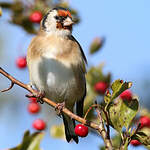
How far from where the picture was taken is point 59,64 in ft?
12.4

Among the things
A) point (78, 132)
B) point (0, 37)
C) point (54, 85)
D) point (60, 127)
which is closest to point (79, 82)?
point (54, 85)

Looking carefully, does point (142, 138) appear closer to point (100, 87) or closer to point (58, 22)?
point (100, 87)

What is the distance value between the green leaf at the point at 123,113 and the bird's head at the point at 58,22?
5.93ft

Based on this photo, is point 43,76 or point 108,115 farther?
point 43,76

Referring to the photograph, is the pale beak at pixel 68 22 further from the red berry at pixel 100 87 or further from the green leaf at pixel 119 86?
the green leaf at pixel 119 86

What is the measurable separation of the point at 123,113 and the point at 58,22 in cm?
204

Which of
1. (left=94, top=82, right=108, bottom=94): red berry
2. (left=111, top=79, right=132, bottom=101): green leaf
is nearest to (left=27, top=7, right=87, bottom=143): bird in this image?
(left=94, top=82, right=108, bottom=94): red berry

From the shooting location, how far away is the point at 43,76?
150 inches

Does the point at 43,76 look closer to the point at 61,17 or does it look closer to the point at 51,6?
the point at 61,17

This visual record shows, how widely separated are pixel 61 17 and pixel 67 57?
675 mm

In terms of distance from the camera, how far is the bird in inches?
149

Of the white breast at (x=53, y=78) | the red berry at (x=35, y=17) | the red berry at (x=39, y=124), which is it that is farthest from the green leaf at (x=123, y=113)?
the red berry at (x=35, y=17)

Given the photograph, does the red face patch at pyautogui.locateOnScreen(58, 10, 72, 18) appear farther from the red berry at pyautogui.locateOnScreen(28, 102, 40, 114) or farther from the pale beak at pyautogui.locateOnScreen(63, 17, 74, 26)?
the red berry at pyautogui.locateOnScreen(28, 102, 40, 114)

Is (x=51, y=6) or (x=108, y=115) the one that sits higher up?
(x=51, y=6)
